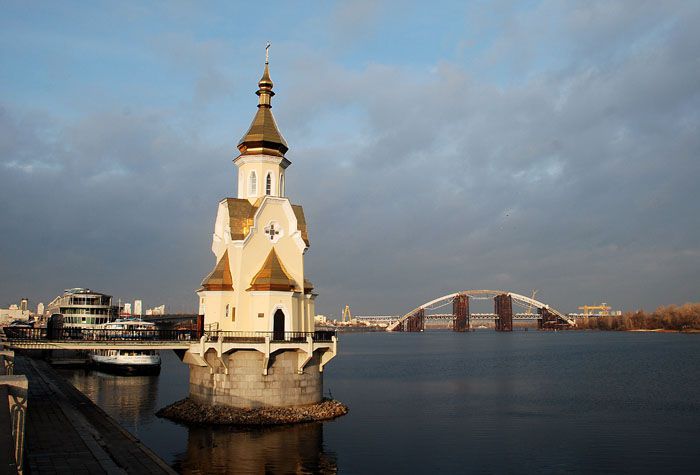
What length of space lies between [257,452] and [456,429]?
1147cm

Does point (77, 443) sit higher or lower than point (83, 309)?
lower

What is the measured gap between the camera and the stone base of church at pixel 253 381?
94.8 feet

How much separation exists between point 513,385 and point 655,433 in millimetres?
19819

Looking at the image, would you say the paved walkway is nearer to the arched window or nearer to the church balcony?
the church balcony

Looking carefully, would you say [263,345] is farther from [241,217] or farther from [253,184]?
[253,184]

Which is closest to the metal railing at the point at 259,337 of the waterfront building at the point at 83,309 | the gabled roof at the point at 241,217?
the gabled roof at the point at 241,217

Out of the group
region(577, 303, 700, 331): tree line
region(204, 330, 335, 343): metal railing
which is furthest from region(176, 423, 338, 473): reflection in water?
region(577, 303, 700, 331): tree line

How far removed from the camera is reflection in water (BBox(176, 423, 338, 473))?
22.6 metres

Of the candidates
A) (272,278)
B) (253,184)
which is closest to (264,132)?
(253,184)

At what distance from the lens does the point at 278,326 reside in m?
30.1

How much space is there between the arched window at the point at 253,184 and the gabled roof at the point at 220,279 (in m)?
3.76

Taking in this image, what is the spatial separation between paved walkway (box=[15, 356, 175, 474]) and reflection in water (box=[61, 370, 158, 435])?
6393 millimetres

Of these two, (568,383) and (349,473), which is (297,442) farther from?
(568,383)

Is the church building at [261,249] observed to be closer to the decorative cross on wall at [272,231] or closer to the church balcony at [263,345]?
the decorative cross on wall at [272,231]
